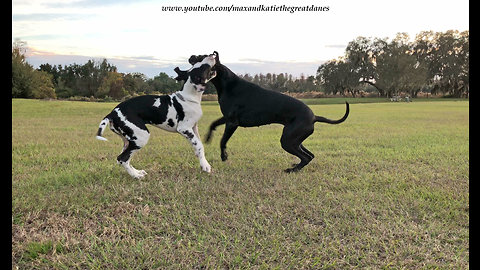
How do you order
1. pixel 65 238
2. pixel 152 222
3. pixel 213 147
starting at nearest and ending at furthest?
1. pixel 65 238
2. pixel 152 222
3. pixel 213 147

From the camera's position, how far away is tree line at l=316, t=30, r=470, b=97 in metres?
50.8

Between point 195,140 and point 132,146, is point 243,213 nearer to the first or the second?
point 195,140

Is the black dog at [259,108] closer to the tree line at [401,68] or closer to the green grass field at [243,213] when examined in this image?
the green grass field at [243,213]

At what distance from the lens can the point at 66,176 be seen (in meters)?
4.41

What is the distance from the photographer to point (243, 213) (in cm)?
315

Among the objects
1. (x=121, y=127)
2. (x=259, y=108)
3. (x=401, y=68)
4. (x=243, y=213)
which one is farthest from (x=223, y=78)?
(x=401, y=68)

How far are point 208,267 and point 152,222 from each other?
3.03ft

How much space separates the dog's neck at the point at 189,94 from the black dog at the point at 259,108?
0.97ft

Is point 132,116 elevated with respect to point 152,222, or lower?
elevated

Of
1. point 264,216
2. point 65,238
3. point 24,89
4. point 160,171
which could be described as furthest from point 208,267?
point 24,89

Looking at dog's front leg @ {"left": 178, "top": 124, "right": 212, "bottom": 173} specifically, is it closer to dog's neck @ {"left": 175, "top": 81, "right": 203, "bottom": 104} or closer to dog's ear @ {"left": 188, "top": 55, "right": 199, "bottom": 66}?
dog's neck @ {"left": 175, "top": 81, "right": 203, "bottom": 104}

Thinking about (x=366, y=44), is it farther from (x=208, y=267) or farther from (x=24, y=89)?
(x=208, y=267)

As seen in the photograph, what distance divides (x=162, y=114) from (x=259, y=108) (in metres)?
1.20

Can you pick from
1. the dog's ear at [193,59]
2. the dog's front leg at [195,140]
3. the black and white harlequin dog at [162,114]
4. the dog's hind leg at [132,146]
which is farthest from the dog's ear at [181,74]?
the dog's hind leg at [132,146]
